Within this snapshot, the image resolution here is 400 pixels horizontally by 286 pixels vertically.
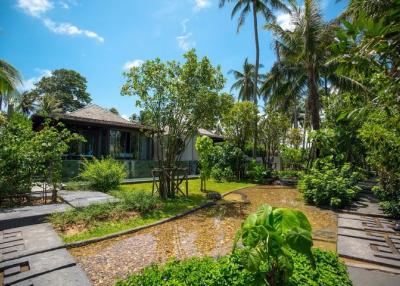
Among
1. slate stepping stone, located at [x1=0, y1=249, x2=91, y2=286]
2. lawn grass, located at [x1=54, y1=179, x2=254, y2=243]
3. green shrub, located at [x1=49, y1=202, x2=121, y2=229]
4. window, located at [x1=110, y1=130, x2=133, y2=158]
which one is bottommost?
slate stepping stone, located at [x1=0, y1=249, x2=91, y2=286]

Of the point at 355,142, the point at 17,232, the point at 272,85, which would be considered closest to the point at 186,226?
the point at 17,232

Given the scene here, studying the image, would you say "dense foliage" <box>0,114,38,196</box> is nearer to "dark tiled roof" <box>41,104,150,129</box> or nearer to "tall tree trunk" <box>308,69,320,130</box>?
"dark tiled roof" <box>41,104,150,129</box>

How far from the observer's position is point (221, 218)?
7.67 m

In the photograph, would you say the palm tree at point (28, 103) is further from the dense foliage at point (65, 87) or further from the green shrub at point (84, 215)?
the green shrub at point (84, 215)

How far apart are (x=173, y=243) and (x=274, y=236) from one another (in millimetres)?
3986

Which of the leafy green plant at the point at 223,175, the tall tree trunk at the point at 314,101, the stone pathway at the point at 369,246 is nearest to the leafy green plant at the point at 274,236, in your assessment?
the stone pathway at the point at 369,246

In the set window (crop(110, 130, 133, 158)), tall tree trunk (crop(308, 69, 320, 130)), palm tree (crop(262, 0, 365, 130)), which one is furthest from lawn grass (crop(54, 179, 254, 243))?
palm tree (crop(262, 0, 365, 130))

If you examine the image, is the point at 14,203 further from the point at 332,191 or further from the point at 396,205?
the point at 396,205

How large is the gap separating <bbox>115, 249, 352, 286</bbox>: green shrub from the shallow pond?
1682 mm

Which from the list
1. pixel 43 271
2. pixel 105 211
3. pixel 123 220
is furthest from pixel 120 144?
pixel 43 271

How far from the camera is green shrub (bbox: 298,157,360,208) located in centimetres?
923

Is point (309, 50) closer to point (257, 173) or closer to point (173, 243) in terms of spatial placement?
point (257, 173)

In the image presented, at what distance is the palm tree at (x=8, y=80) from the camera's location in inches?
391

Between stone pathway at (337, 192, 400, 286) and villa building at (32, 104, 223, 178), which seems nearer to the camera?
stone pathway at (337, 192, 400, 286)
